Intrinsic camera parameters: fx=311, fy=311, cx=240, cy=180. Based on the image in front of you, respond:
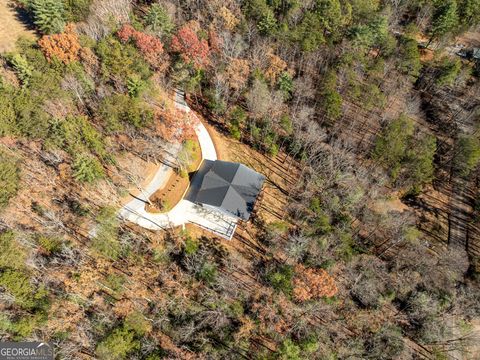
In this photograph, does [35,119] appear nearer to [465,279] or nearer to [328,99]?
[328,99]

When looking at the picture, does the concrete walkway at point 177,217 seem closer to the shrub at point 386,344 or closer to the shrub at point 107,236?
the shrub at point 107,236

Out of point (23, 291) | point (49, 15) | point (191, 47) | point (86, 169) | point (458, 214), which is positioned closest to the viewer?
point (23, 291)

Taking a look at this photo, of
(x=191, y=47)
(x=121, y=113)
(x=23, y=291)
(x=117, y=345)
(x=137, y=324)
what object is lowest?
(x=117, y=345)

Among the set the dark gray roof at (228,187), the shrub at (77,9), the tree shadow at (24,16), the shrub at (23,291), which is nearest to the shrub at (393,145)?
the dark gray roof at (228,187)


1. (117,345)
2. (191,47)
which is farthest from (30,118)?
(117,345)

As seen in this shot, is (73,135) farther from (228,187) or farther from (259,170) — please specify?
(259,170)

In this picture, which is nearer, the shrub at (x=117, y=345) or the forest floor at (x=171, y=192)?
the shrub at (x=117, y=345)
